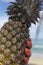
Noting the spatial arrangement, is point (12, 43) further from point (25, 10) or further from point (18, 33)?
point (25, 10)

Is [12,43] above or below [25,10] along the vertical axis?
below

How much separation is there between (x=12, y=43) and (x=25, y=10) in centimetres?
21

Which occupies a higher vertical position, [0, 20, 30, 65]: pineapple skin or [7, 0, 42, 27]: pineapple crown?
[7, 0, 42, 27]: pineapple crown

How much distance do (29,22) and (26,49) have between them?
157 mm

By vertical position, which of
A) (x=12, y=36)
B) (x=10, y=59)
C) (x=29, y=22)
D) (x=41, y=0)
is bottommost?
(x=10, y=59)

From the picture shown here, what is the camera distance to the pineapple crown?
141 centimetres

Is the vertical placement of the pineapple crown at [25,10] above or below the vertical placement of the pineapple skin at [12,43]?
above

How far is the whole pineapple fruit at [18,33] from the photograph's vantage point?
1.32 m

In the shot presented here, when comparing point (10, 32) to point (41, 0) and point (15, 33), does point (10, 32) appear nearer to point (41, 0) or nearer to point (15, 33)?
point (15, 33)

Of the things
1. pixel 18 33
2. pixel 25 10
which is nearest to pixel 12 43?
pixel 18 33

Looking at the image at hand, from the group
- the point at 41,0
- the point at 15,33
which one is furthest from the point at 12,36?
the point at 41,0

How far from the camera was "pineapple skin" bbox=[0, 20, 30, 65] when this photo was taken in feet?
4.32

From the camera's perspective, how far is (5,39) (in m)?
1.32

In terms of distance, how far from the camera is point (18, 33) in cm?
135
